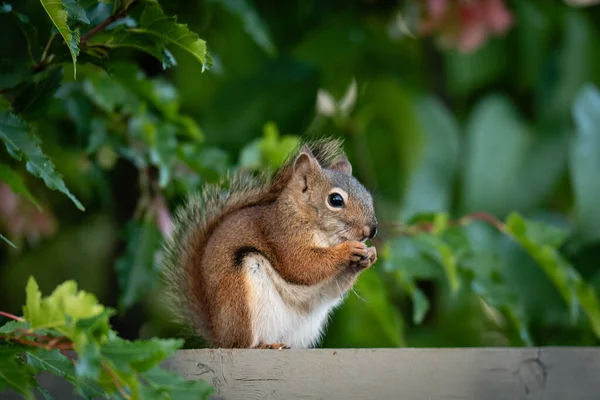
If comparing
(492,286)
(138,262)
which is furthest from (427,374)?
(138,262)

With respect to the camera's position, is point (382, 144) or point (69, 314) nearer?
point (69, 314)

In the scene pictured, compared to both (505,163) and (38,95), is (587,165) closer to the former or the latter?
(505,163)

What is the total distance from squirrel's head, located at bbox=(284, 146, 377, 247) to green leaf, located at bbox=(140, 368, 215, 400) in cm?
57

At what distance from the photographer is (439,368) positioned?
1144 mm

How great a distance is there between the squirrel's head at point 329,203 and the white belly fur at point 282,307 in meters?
0.09

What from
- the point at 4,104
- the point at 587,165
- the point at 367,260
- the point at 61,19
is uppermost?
the point at 61,19

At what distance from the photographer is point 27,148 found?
1.19m

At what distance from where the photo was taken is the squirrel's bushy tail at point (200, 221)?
1500mm

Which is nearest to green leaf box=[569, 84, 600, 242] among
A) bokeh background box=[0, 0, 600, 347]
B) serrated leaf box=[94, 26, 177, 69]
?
bokeh background box=[0, 0, 600, 347]

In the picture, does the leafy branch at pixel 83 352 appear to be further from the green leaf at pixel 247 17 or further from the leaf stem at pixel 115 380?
the green leaf at pixel 247 17

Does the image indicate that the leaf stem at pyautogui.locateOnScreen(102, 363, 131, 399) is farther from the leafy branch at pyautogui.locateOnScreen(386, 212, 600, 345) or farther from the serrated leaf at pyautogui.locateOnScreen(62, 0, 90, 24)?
the leafy branch at pyautogui.locateOnScreen(386, 212, 600, 345)

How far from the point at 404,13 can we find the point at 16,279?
4.77 ft

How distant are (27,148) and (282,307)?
17.2 inches

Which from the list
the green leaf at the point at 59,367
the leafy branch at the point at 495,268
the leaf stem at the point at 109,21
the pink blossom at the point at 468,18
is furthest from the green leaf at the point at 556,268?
the green leaf at the point at 59,367
